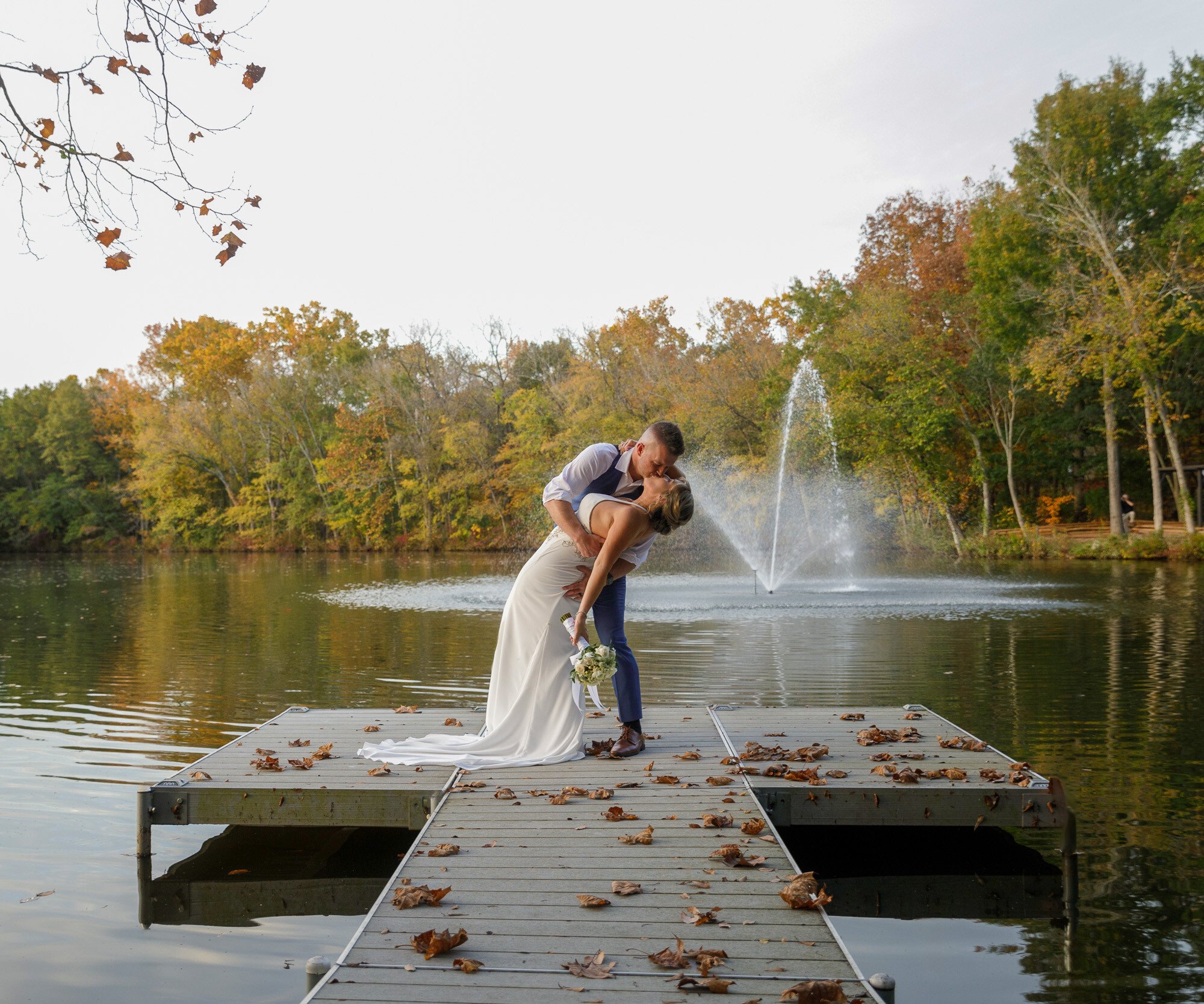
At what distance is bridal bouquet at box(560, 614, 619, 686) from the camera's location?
5.48 metres

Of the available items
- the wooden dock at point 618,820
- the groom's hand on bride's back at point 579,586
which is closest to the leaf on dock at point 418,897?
the wooden dock at point 618,820

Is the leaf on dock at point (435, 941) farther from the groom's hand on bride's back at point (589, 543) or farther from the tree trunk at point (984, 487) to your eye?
the tree trunk at point (984, 487)

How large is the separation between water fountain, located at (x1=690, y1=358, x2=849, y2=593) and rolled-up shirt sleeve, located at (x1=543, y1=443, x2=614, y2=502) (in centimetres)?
2820

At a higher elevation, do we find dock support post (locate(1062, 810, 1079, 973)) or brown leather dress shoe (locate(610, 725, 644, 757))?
brown leather dress shoe (locate(610, 725, 644, 757))

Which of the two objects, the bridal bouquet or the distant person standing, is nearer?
the bridal bouquet

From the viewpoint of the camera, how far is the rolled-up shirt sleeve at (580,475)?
563 cm

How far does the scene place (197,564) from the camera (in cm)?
3944

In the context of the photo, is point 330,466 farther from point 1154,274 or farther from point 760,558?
point 1154,274

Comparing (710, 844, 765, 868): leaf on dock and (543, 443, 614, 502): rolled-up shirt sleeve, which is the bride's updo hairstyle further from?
(710, 844, 765, 868): leaf on dock

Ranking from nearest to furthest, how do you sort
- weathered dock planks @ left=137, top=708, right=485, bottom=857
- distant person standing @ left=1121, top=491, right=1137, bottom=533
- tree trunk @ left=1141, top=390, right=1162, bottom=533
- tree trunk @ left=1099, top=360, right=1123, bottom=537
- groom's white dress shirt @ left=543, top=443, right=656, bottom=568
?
weathered dock planks @ left=137, top=708, right=485, bottom=857 < groom's white dress shirt @ left=543, top=443, right=656, bottom=568 < tree trunk @ left=1141, top=390, right=1162, bottom=533 < tree trunk @ left=1099, top=360, right=1123, bottom=537 < distant person standing @ left=1121, top=491, right=1137, bottom=533

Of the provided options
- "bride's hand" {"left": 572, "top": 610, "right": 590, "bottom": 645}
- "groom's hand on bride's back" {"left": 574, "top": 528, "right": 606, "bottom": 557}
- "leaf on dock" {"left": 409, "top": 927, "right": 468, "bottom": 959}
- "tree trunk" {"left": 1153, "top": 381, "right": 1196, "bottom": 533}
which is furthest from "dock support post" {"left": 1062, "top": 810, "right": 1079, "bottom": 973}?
"tree trunk" {"left": 1153, "top": 381, "right": 1196, "bottom": 533}

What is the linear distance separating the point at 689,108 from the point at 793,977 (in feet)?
98.3

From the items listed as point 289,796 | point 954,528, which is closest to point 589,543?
point 289,796

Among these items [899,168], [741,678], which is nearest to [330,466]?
[899,168]
